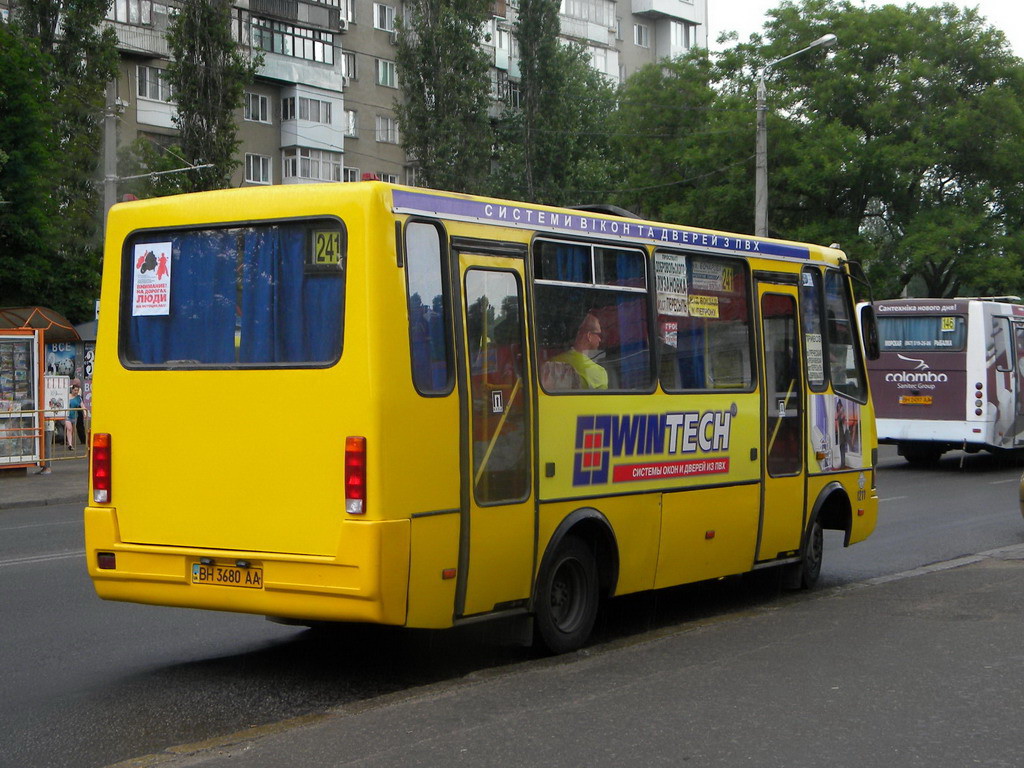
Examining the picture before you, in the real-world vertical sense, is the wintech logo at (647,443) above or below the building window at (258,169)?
below

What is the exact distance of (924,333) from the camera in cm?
2439

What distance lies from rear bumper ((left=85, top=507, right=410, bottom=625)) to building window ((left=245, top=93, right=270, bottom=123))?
46063 mm

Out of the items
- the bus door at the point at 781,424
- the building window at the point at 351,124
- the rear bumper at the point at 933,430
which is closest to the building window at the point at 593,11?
the building window at the point at 351,124

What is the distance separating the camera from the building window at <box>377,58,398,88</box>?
190 ft

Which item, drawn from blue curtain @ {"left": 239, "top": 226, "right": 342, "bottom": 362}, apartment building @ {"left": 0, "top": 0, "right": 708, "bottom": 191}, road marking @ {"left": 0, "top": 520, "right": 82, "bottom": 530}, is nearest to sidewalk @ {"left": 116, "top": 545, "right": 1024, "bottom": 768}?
blue curtain @ {"left": 239, "top": 226, "right": 342, "bottom": 362}

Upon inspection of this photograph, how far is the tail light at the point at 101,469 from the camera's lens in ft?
25.2

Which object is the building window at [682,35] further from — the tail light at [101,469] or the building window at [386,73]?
the tail light at [101,469]

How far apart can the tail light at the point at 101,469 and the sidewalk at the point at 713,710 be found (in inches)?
65.6

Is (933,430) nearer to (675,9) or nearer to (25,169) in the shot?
(25,169)

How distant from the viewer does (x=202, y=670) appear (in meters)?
7.89

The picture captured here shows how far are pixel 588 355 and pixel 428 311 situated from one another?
149cm

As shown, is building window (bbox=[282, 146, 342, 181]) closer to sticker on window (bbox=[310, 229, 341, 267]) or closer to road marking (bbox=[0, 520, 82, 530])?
road marking (bbox=[0, 520, 82, 530])

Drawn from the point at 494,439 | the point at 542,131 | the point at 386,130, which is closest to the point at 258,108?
the point at 386,130

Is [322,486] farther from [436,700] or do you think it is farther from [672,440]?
[672,440]
